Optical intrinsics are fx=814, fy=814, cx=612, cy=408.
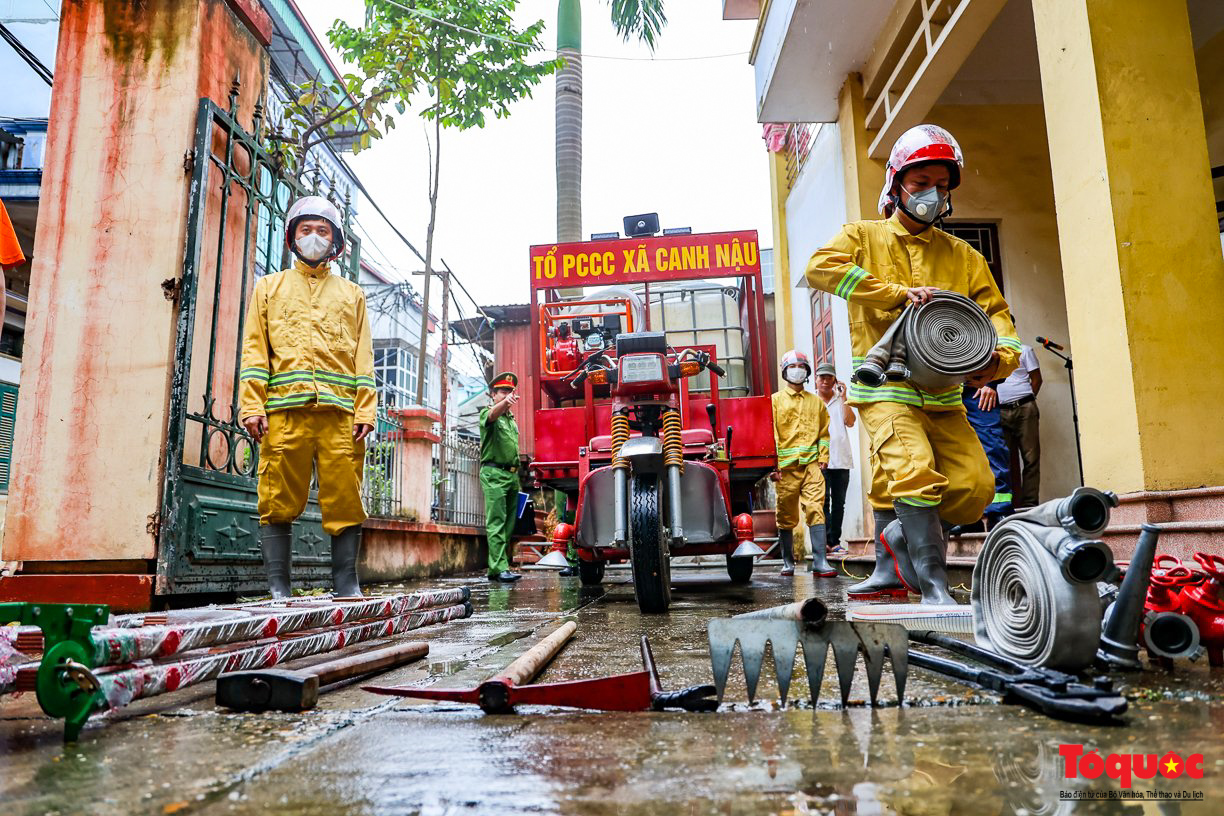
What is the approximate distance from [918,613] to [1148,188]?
2665mm

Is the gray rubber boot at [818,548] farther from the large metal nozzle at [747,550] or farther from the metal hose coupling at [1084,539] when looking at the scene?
the metal hose coupling at [1084,539]

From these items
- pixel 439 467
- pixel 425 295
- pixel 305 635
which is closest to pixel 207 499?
pixel 305 635

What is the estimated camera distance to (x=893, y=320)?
3.43 meters

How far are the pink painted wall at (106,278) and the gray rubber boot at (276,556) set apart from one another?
0.63m

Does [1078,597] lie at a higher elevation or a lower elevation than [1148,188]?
lower

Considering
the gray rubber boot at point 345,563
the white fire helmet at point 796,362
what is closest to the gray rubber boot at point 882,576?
the gray rubber boot at point 345,563

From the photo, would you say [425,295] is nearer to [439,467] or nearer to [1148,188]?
[439,467]

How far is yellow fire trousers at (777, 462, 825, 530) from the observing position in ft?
24.1

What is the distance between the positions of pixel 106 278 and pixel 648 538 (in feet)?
10.5

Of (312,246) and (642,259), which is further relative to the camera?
(642,259)

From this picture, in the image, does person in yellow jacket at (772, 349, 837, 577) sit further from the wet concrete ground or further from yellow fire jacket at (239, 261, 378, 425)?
the wet concrete ground

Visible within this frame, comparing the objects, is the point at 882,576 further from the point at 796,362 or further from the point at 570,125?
the point at 570,125

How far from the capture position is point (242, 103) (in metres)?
5.24

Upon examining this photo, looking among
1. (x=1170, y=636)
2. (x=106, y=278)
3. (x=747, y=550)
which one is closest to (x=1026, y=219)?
(x=747, y=550)
